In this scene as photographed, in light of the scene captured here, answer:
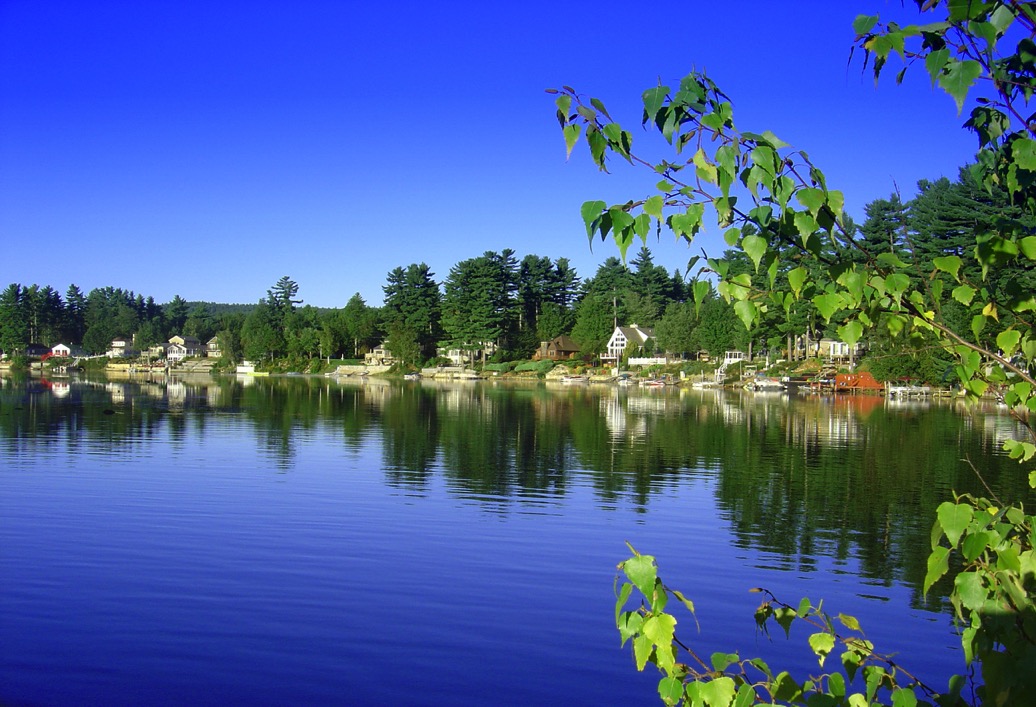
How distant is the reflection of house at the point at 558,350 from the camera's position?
112m

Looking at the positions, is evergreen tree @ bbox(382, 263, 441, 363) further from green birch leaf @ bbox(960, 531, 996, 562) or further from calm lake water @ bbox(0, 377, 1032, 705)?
green birch leaf @ bbox(960, 531, 996, 562)

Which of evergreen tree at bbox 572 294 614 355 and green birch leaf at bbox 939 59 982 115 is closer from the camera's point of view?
green birch leaf at bbox 939 59 982 115

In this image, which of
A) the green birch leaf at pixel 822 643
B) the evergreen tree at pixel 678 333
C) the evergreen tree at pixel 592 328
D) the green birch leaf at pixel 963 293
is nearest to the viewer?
the green birch leaf at pixel 963 293

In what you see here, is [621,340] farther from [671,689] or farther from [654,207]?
[654,207]

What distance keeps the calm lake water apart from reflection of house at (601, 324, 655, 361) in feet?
252

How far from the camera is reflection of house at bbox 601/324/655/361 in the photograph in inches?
4257

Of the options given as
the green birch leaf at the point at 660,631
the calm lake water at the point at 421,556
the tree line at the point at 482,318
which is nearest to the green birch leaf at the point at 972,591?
the green birch leaf at the point at 660,631

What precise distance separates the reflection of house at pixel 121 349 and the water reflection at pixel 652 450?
110914mm

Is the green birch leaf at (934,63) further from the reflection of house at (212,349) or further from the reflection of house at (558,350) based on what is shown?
the reflection of house at (212,349)

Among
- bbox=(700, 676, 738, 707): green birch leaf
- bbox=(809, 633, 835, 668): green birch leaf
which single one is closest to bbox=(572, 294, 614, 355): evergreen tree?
bbox=(809, 633, 835, 668): green birch leaf

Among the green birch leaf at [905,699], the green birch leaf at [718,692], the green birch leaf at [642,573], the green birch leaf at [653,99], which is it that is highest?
the green birch leaf at [653,99]

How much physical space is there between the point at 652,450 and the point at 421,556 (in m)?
16.8

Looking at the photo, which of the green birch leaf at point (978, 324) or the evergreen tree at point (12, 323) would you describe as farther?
the evergreen tree at point (12, 323)

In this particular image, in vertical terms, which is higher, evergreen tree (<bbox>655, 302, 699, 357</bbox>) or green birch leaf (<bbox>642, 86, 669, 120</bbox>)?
evergreen tree (<bbox>655, 302, 699, 357</bbox>)
